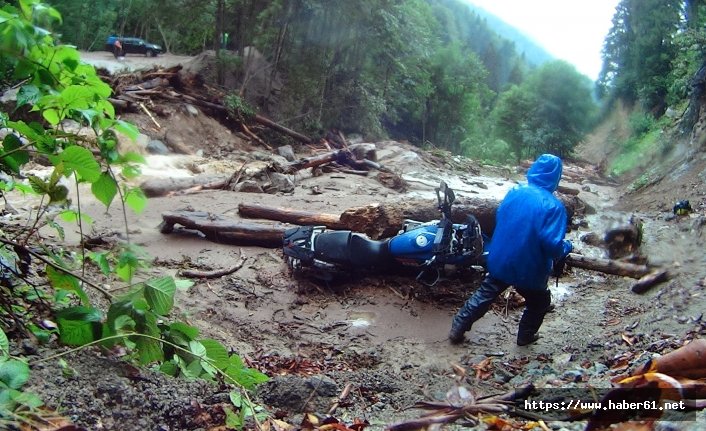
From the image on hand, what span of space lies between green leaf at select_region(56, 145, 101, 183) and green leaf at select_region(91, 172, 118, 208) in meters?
0.07

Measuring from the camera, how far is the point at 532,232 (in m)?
4.50

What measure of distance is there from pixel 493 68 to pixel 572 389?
41.4 m

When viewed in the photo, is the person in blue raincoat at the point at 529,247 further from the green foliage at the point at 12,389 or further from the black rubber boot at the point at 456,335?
the green foliage at the point at 12,389

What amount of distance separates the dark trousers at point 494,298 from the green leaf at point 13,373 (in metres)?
3.59

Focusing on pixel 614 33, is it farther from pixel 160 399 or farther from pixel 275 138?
pixel 160 399

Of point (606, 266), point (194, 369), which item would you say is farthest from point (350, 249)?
point (194, 369)

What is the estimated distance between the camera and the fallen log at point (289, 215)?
6.90 meters

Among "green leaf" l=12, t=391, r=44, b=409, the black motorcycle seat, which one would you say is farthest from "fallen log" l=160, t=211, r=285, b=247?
"green leaf" l=12, t=391, r=44, b=409

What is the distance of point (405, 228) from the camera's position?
577 centimetres

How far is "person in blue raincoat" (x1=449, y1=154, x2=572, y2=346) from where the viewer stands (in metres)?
4.46

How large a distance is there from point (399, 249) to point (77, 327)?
358 centimetres

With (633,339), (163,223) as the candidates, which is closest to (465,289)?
(633,339)

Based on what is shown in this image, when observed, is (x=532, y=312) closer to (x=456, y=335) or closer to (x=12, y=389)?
(x=456, y=335)

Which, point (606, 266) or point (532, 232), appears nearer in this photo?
point (532, 232)
